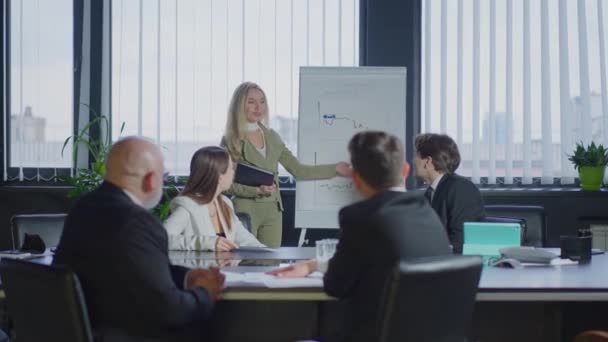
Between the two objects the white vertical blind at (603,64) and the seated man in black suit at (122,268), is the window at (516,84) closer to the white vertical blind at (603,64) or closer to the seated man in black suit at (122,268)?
the white vertical blind at (603,64)

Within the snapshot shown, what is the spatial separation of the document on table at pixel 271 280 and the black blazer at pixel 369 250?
0.34m

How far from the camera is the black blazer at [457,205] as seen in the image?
159 inches

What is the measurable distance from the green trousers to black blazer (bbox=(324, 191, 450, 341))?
2.92 metres

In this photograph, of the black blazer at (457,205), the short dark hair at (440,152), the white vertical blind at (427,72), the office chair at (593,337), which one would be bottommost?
the office chair at (593,337)

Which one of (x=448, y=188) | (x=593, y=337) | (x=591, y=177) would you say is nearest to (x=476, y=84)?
(x=591, y=177)

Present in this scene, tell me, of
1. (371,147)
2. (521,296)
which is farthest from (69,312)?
(521,296)

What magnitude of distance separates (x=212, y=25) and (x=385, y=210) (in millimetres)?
4061

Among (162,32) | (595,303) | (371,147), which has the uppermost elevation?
(162,32)

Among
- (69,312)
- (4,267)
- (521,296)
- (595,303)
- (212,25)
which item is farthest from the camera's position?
(212,25)

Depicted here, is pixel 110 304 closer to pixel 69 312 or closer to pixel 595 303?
pixel 69 312

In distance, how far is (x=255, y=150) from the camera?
539cm

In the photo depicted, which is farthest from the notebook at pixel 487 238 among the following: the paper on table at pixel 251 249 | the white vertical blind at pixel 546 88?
the white vertical blind at pixel 546 88

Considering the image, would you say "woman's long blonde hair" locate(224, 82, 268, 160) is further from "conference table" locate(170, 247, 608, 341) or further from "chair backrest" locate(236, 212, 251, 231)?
"conference table" locate(170, 247, 608, 341)

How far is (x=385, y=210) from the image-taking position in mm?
2363
